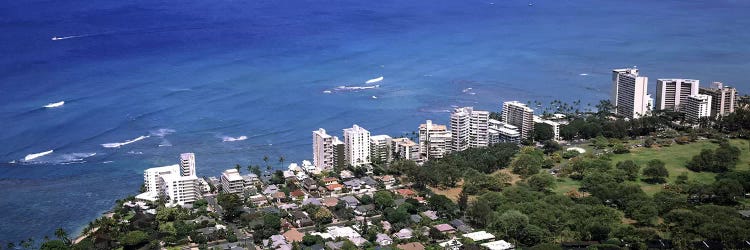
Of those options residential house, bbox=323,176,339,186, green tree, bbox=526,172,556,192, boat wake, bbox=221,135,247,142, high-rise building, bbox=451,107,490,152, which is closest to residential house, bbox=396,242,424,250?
green tree, bbox=526,172,556,192

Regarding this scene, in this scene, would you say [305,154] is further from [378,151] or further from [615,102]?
[615,102]

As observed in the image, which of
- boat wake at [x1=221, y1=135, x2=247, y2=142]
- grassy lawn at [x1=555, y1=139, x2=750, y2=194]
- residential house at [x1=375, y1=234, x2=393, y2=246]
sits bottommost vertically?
grassy lawn at [x1=555, y1=139, x2=750, y2=194]

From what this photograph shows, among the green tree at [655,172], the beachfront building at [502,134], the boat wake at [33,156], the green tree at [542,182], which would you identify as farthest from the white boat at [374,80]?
the green tree at [655,172]

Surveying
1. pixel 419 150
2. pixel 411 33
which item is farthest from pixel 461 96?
pixel 411 33

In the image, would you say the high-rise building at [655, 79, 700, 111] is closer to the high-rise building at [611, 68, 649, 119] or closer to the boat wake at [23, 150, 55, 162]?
the high-rise building at [611, 68, 649, 119]

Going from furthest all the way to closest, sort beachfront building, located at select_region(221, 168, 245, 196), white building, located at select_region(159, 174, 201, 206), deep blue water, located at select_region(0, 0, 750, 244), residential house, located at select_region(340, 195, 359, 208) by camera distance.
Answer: deep blue water, located at select_region(0, 0, 750, 244), beachfront building, located at select_region(221, 168, 245, 196), white building, located at select_region(159, 174, 201, 206), residential house, located at select_region(340, 195, 359, 208)

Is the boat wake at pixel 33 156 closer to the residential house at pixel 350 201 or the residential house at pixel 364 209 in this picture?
the residential house at pixel 350 201

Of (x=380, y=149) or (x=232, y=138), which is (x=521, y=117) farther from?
(x=232, y=138)

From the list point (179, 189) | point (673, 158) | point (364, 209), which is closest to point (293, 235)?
point (364, 209)
